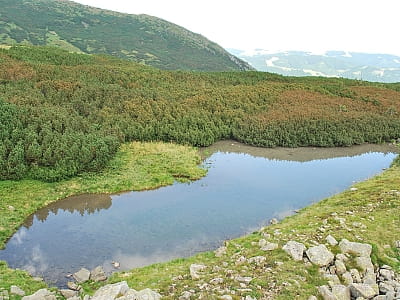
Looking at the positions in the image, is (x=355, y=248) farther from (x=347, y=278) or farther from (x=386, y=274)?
(x=347, y=278)

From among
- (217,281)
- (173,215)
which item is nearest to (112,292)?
(217,281)

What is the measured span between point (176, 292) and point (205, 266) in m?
1.91

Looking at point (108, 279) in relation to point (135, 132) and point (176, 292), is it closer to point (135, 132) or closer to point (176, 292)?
point (176, 292)

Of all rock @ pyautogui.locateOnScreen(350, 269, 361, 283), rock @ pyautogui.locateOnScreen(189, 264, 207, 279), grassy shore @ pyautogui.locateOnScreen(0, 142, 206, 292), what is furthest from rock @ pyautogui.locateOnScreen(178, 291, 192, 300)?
grassy shore @ pyautogui.locateOnScreen(0, 142, 206, 292)

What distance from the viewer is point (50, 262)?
13.9m

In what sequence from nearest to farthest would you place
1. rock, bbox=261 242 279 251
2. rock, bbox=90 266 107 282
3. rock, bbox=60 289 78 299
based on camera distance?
1. rock, bbox=60 289 78 299
2. rock, bbox=261 242 279 251
3. rock, bbox=90 266 107 282

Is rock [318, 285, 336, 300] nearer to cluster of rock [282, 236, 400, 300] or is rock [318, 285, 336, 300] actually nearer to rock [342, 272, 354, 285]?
cluster of rock [282, 236, 400, 300]

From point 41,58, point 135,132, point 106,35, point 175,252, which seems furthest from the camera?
point 106,35

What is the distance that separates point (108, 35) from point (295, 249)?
477 ft

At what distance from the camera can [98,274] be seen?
1289 centimetres

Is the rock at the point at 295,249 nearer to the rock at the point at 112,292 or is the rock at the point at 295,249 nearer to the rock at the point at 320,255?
the rock at the point at 320,255

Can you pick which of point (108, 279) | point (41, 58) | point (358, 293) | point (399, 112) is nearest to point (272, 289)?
point (358, 293)

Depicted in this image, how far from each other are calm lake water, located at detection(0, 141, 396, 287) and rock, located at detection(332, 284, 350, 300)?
6547mm

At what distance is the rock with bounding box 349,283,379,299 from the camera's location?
369 inches
